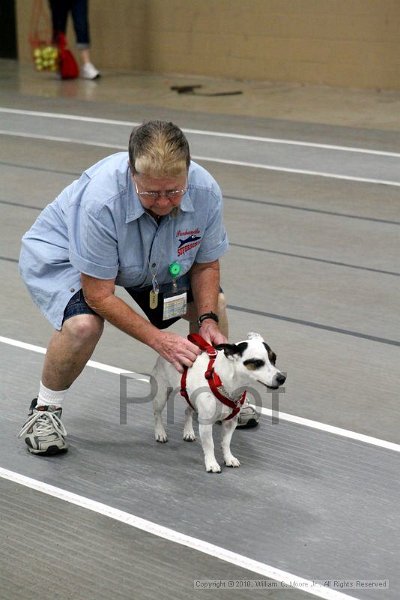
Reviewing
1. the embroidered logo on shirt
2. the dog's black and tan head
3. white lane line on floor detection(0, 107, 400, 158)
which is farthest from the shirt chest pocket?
white lane line on floor detection(0, 107, 400, 158)

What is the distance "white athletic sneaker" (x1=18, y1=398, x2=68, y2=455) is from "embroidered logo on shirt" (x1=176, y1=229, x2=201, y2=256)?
0.64 meters

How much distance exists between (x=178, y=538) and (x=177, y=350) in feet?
1.80

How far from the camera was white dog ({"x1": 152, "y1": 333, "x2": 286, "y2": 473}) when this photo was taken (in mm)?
2912

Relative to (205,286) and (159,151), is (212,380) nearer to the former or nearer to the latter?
(205,286)

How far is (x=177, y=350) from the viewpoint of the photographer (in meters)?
Result: 2.97

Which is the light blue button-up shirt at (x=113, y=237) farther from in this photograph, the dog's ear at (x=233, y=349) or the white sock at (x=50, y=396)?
the dog's ear at (x=233, y=349)

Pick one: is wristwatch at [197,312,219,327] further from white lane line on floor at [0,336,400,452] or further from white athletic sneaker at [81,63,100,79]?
white athletic sneaker at [81,63,100,79]

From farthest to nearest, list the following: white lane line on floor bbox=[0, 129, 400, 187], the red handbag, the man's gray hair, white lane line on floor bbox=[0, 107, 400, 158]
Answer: the red handbag < white lane line on floor bbox=[0, 107, 400, 158] < white lane line on floor bbox=[0, 129, 400, 187] < the man's gray hair

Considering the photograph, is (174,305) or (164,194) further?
(174,305)

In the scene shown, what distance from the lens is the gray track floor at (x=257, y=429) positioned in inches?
102

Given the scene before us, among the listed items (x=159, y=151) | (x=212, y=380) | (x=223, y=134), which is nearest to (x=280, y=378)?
(x=212, y=380)

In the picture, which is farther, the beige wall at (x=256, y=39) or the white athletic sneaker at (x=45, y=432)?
the beige wall at (x=256, y=39)

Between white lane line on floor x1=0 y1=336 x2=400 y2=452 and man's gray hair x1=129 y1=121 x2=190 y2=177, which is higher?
man's gray hair x1=129 y1=121 x2=190 y2=177

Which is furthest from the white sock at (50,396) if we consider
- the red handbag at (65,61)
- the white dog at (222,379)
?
the red handbag at (65,61)
